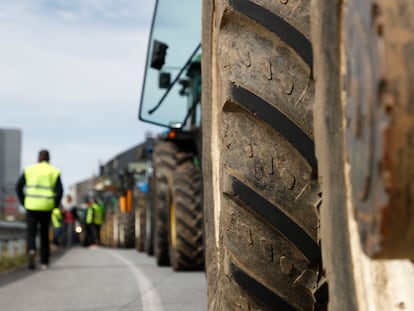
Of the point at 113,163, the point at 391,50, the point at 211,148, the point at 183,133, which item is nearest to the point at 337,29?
the point at 391,50

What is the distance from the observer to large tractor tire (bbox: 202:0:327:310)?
2.75 m

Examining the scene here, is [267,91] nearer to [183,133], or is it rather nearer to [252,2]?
[252,2]

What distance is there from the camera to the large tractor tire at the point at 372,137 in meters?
1.28

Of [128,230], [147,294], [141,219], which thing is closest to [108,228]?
[128,230]

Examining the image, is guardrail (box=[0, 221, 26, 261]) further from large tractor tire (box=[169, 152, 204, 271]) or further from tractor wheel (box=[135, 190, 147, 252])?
large tractor tire (box=[169, 152, 204, 271])

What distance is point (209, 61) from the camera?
335cm

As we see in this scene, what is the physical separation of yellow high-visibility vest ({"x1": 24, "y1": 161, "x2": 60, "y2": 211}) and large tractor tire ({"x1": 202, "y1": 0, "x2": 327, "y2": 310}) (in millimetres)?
8994

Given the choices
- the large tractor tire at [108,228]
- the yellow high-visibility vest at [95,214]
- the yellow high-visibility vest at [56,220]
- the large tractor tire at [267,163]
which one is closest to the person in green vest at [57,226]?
the yellow high-visibility vest at [56,220]

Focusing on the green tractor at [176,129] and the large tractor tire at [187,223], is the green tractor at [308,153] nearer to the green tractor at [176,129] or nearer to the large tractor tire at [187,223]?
the green tractor at [176,129]

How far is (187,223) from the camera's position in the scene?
28.9 feet

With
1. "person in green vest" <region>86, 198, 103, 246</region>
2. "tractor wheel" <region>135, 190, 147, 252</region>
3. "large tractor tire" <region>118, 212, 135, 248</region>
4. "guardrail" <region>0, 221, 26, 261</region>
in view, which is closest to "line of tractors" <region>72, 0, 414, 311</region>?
"guardrail" <region>0, 221, 26, 261</region>

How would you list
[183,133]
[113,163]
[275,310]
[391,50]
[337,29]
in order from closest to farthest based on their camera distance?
[391,50] < [337,29] < [275,310] < [183,133] < [113,163]

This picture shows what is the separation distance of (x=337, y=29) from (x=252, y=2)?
1.23 meters

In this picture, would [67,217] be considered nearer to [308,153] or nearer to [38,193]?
[38,193]
